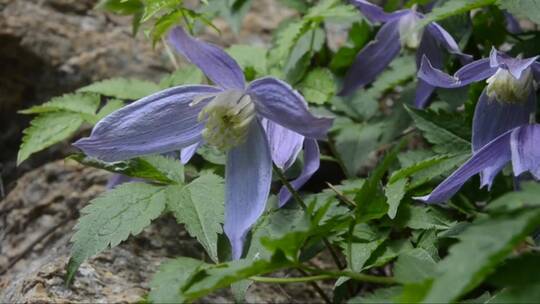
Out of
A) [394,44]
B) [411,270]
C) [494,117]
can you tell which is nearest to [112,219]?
[411,270]

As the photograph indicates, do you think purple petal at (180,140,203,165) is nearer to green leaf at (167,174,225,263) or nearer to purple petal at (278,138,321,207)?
green leaf at (167,174,225,263)

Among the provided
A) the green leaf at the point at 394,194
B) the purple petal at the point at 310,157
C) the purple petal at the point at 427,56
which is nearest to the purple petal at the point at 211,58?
the purple petal at the point at 310,157

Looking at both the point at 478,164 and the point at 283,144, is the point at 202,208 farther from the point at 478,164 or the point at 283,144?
the point at 478,164

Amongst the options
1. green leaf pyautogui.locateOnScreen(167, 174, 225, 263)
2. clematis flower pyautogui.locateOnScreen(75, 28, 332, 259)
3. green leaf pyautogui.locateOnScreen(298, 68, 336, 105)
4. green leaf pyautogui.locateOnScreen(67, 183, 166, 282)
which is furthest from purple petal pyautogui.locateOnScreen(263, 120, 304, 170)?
green leaf pyautogui.locateOnScreen(298, 68, 336, 105)

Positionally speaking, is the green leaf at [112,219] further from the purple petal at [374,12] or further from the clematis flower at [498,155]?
the purple petal at [374,12]

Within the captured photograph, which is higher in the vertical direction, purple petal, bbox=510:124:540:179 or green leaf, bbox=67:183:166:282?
purple petal, bbox=510:124:540:179

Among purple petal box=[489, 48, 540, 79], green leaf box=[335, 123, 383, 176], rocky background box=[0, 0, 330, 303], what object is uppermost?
purple petal box=[489, 48, 540, 79]

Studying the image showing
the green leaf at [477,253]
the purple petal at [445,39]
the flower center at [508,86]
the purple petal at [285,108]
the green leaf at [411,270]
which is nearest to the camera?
the green leaf at [477,253]
